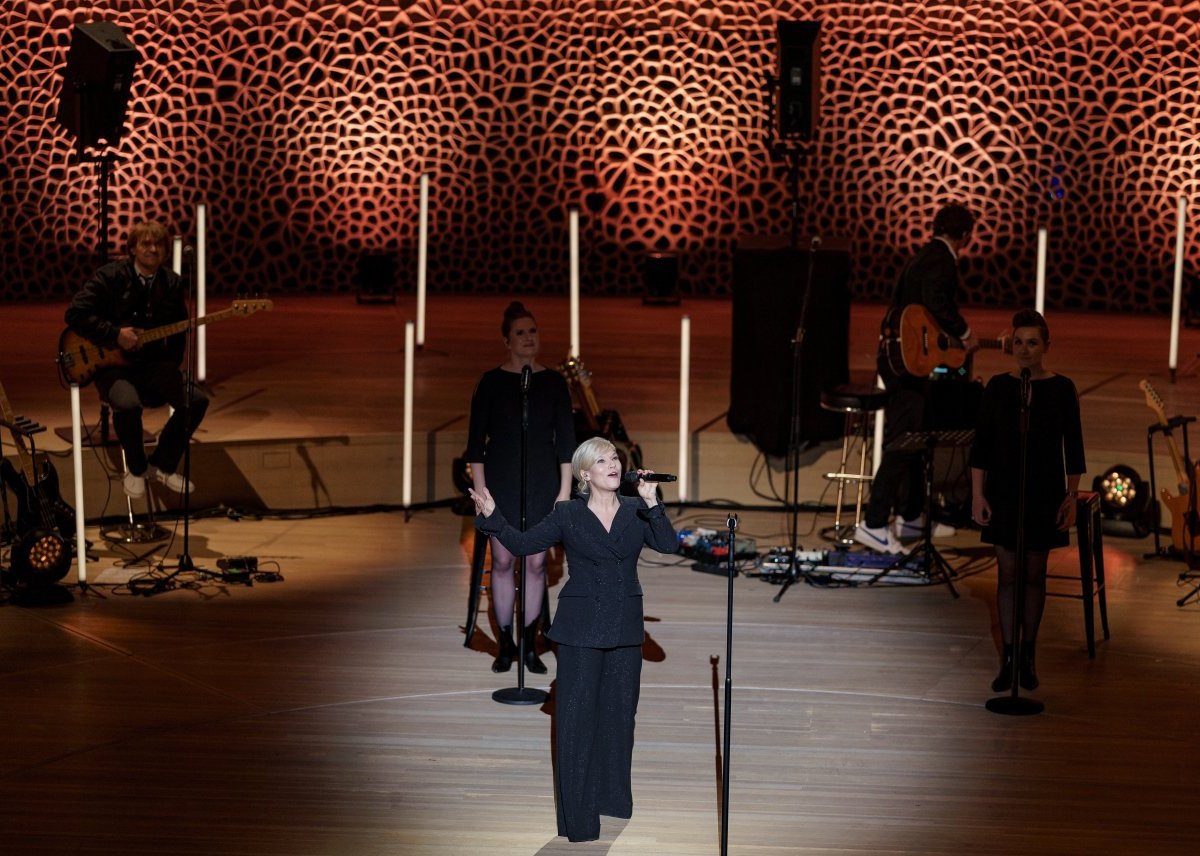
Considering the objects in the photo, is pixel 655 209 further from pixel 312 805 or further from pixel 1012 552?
pixel 312 805

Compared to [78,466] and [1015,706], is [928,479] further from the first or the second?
[78,466]

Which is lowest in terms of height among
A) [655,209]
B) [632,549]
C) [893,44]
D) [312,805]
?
[312,805]

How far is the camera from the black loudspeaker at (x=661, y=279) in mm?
14039

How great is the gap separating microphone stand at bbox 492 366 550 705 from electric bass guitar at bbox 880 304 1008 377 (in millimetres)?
2594

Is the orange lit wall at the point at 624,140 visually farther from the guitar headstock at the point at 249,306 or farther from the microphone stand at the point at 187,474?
the microphone stand at the point at 187,474

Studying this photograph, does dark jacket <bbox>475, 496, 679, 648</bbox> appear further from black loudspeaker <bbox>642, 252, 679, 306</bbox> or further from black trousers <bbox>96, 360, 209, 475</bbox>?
black loudspeaker <bbox>642, 252, 679, 306</bbox>

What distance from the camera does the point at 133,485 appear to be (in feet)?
27.2

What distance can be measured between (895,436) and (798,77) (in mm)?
2320

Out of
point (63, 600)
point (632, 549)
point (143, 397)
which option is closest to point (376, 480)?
point (143, 397)

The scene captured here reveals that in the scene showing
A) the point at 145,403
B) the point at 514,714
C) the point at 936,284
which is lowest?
the point at 514,714

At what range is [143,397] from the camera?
845cm

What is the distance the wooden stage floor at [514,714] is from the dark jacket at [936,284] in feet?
3.80

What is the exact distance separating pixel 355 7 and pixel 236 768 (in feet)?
31.4

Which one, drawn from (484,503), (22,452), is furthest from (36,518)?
(484,503)
